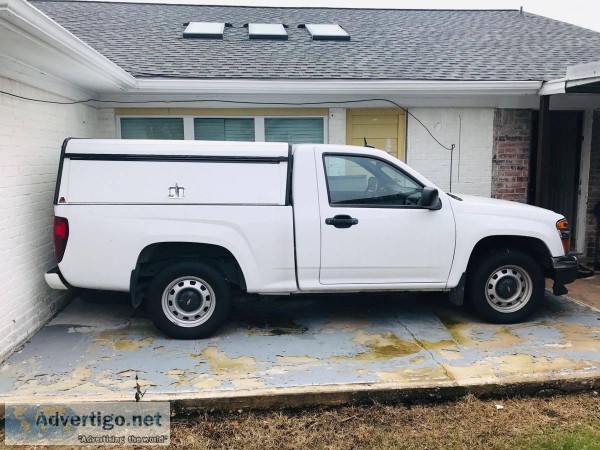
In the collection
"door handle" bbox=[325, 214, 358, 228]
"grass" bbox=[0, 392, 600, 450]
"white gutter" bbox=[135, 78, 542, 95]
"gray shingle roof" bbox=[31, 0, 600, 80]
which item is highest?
"gray shingle roof" bbox=[31, 0, 600, 80]

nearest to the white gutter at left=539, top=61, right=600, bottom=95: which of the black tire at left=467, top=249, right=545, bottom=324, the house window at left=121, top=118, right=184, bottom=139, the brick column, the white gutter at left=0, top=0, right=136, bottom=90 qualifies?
the brick column

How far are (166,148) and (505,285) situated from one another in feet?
12.2

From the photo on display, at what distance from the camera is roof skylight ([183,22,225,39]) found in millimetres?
9242

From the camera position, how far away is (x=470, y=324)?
226 inches

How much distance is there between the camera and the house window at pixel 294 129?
26.5 feet

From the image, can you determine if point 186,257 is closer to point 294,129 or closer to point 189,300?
point 189,300

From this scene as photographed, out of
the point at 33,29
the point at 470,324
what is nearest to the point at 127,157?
the point at 33,29

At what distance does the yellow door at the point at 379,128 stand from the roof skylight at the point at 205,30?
9.62 ft

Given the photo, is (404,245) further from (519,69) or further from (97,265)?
(519,69)

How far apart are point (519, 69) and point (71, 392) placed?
7.47 m

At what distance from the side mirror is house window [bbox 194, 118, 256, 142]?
3.51 meters

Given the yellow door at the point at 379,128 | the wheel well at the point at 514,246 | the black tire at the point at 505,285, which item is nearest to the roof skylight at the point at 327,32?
the yellow door at the point at 379,128

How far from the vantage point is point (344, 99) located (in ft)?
26.1

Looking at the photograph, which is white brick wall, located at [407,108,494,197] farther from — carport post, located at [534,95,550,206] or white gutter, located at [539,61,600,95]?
white gutter, located at [539,61,600,95]
